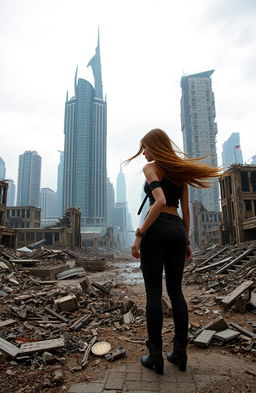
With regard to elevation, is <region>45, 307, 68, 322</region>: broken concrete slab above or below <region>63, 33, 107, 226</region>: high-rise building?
below

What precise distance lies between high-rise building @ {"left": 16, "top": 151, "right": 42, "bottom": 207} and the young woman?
152194 millimetres

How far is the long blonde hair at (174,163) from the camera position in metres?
2.79

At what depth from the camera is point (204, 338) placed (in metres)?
3.49

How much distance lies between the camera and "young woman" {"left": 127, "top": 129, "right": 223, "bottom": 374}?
256 cm

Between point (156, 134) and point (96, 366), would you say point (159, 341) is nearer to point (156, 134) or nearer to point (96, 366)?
point (96, 366)

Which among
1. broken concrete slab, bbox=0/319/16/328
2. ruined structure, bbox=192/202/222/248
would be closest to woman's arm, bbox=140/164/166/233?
broken concrete slab, bbox=0/319/16/328

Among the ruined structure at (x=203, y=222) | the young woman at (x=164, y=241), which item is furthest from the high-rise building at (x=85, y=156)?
the young woman at (x=164, y=241)

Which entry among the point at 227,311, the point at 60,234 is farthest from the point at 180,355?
the point at 60,234

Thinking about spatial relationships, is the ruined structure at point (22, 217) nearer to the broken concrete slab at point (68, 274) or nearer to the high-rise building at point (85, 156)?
the broken concrete slab at point (68, 274)

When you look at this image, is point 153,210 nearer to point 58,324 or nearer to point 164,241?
point 164,241

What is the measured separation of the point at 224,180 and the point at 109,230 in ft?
210

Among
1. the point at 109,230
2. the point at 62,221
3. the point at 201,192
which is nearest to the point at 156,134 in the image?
the point at 62,221

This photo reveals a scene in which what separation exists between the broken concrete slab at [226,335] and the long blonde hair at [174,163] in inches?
91.9

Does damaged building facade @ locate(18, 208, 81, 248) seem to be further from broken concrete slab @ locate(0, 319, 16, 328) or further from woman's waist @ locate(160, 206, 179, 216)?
woman's waist @ locate(160, 206, 179, 216)
